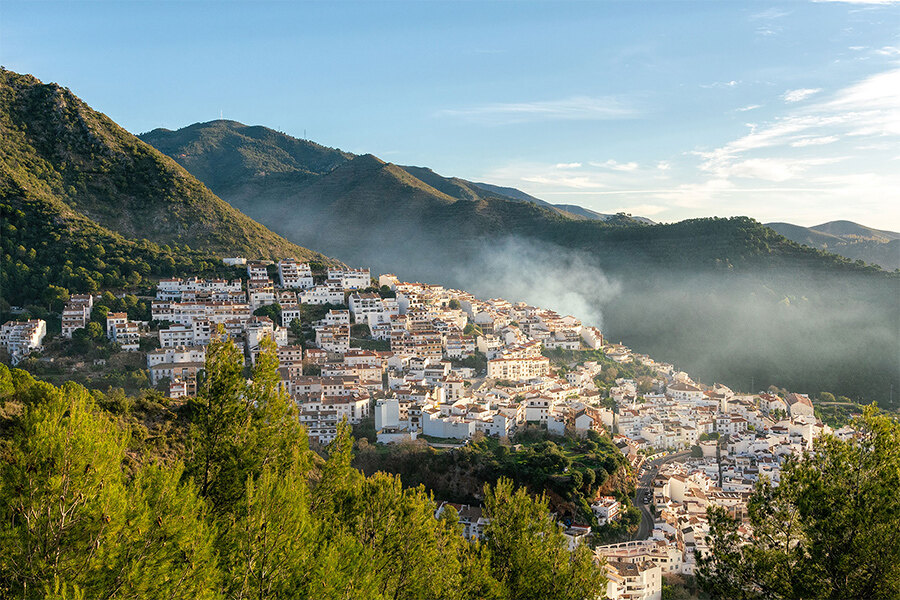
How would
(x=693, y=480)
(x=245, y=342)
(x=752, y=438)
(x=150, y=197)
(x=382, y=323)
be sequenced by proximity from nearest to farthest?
(x=693, y=480)
(x=752, y=438)
(x=245, y=342)
(x=382, y=323)
(x=150, y=197)

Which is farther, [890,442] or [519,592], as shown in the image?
[519,592]

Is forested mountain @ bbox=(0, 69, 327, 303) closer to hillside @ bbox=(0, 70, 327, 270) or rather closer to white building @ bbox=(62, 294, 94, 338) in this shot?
hillside @ bbox=(0, 70, 327, 270)

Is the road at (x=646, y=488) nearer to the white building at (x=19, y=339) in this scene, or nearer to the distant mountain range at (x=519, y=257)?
the distant mountain range at (x=519, y=257)

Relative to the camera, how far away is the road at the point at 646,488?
2290cm

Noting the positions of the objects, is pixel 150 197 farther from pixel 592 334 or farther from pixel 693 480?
pixel 693 480

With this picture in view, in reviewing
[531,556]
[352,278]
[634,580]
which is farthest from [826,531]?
[352,278]

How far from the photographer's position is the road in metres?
22.9

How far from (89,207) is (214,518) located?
47.0 metres

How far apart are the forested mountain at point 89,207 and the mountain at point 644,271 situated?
2910 cm

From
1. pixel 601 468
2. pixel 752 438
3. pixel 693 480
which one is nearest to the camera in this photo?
pixel 601 468

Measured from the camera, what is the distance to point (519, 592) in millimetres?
8422

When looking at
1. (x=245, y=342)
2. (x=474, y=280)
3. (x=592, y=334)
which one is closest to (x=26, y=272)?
(x=245, y=342)

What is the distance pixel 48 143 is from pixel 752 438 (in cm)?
5271

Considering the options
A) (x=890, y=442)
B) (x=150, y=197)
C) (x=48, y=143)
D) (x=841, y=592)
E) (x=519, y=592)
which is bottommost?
(x=519, y=592)
